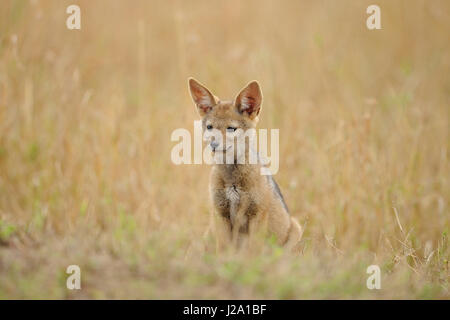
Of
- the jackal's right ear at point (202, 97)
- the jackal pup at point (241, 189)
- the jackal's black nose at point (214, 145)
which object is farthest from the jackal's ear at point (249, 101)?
the jackal's black nose at point (214, 145)

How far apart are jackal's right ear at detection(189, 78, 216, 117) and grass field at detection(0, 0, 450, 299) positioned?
1.35 m

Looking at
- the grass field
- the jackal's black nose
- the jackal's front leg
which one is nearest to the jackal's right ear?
the jackal's black nose

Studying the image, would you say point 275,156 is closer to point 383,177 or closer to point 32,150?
point 383,177

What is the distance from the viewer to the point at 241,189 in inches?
201

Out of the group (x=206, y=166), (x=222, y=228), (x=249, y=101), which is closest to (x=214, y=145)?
(x=249, y=101)

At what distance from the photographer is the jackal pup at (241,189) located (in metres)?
5.04

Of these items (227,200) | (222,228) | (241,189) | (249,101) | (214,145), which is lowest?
(222,228)

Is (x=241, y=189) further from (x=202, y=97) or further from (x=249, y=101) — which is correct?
(x=202, y=97)

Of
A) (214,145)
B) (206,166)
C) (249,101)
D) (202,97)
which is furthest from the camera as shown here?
(206,166)

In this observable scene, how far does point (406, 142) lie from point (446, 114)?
1.39 metres

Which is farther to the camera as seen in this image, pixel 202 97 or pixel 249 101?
pixel 202 97

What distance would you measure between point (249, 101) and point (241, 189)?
93cm
